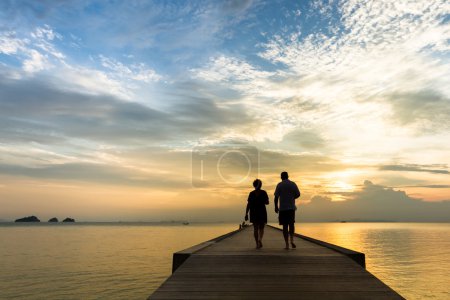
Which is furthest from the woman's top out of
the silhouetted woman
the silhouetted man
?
the silhouetted man

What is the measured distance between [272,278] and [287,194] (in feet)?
14.6

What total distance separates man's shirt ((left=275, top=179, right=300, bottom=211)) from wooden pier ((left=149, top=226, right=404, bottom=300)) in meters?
1.89

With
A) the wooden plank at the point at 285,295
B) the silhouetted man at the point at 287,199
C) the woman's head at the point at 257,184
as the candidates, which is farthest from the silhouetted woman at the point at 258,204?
the wooden plank at the point at 285,295

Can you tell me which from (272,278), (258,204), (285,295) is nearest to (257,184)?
(258,204)

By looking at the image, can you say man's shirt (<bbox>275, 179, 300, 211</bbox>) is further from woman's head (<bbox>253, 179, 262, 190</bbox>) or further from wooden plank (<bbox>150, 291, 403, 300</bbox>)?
wooden plank (<bbox>150, 291, 403, 300</bbox>)

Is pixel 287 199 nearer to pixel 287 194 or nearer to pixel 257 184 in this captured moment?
pixel 287 194

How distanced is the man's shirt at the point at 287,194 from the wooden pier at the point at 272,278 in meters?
1.89

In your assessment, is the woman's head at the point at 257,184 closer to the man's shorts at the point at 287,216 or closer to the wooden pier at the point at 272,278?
the man's shorts at the point at 287,216

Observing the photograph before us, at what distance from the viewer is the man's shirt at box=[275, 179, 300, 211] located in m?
11.2

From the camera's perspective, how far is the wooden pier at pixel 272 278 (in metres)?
5.93

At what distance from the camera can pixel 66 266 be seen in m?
31.3

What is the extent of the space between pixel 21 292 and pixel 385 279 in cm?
2187

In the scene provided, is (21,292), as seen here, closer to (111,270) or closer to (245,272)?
(111,270)

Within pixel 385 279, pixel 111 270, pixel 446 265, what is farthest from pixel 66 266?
pixel 446 265
